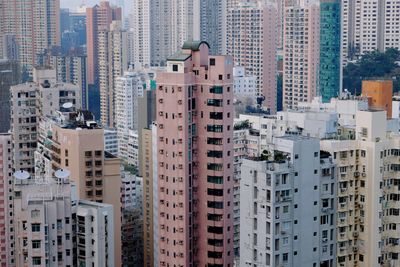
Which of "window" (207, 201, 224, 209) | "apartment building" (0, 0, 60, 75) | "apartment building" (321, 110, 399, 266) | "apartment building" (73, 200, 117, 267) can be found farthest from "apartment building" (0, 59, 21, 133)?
"apartment building" (321, 110, 399, 266)

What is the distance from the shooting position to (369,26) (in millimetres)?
39656

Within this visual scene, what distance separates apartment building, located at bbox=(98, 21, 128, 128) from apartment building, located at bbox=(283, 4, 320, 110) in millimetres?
6902

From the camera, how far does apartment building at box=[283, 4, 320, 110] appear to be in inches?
1264

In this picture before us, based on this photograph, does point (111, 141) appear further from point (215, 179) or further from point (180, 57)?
point (215, 179)

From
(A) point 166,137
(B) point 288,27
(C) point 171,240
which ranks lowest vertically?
(C) point 171,240

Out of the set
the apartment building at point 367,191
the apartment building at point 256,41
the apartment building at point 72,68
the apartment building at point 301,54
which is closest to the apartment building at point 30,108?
the apartment building at point 367,191

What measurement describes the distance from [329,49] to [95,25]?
53.5 feet

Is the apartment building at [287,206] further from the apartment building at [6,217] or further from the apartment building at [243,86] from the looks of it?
the apartment building at [243,86]

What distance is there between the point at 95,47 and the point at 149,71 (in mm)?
11167

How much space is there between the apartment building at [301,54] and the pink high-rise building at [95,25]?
1037 centimetres

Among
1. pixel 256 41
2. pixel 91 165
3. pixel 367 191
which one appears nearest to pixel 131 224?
pixel 91 165

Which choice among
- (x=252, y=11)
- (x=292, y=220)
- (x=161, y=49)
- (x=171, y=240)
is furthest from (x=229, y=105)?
(x=161, y=49)

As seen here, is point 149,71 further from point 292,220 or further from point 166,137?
point 292,220

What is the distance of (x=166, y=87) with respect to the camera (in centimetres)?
1473
